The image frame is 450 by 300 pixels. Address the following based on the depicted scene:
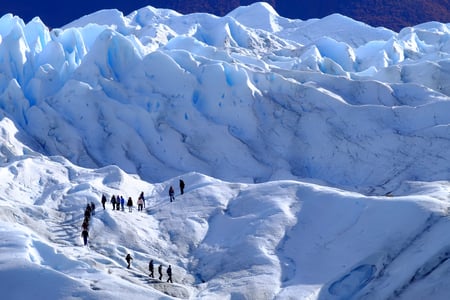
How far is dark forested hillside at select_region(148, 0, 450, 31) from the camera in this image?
137m

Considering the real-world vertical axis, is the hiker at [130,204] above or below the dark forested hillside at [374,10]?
above

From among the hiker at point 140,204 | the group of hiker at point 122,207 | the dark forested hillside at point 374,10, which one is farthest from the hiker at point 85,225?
the dark forested hillside at point 374,10

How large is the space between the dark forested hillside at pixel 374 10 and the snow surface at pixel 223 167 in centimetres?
7228

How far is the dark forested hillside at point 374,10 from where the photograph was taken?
13675 centimetres

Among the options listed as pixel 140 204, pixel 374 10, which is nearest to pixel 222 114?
pixel 140 204

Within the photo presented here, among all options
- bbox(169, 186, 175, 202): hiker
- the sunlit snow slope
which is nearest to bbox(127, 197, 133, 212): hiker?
bbox(169, 186, 175, 202): hiker

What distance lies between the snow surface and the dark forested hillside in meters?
72.3

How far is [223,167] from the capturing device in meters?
40.1

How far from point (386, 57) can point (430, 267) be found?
39291mm

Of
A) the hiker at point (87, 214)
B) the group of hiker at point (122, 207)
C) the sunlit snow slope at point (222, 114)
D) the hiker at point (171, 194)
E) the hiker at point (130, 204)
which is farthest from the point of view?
the sunlit snow slope at point (222, 114)

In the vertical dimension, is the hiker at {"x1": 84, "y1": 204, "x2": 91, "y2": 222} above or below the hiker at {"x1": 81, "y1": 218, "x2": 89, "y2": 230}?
above

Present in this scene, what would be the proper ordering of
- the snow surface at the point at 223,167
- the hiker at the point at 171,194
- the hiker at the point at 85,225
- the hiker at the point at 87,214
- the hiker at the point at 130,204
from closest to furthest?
the snow surface at the point at 223,167 < the hiker at the point at 85,225 < the hiker at the point at 87,214 < the hiker at the point at 130,204 < the hiker at the point at 171,194

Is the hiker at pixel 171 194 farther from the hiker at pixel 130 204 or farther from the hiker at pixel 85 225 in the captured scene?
the hiker at pixel 85 225

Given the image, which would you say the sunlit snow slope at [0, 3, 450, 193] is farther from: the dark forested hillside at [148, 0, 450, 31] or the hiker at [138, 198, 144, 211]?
the dark forested hillside at [148, 0, 450, 31]
